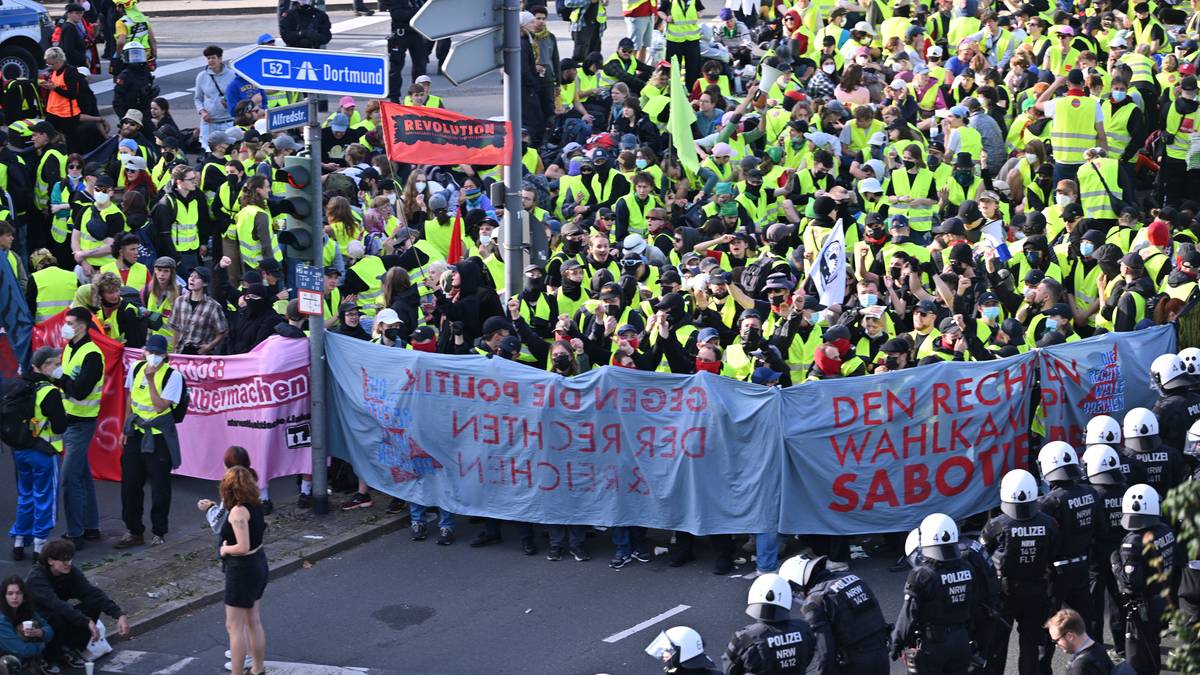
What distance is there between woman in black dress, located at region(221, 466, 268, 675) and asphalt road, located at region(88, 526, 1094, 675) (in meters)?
0.51

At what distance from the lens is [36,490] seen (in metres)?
14.7

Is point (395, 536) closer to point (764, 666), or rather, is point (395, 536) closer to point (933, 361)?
point (933, 361)

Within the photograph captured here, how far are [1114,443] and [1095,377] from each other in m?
1.33

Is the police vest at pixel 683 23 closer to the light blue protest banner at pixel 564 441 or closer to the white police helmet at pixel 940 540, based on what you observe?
the light blue protest banner at pixel 564 441

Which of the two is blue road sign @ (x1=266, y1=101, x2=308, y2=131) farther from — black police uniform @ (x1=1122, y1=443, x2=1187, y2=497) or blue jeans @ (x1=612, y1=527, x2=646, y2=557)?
black police uniform @ (x1=1122, y1=443, x2=1187, y2=497)

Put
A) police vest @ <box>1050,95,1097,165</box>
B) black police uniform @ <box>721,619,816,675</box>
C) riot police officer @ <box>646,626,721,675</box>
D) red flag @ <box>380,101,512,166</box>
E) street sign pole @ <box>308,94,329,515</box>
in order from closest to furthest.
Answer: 1. riot police officer @ <box>646,626,721,675</box>
2. black police uniform @ <box>721,619,816,675</box>
3. street sign pole @ <box>308,94,329,515</box>
4. red flag @ <box>380,101,512,166</box>
5. police vest @ <box>1050,95,1097,165</box>

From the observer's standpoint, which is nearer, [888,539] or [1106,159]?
[888,539]

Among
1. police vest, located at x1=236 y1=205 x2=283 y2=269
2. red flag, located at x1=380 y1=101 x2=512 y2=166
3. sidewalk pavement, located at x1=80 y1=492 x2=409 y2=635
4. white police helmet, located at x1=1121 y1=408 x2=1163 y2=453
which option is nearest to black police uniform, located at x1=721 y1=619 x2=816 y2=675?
white police helmet, located at x1=1121 y1=408 x2=1163 y2=453

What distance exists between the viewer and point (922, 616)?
11711mm

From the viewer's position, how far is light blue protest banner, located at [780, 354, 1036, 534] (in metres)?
14.6

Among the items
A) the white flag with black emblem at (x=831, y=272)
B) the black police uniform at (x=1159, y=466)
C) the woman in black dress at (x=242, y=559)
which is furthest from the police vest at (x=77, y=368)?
the black police uniform at (x=1159, y=466)

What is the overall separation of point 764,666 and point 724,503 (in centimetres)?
406

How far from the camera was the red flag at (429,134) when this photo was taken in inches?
652

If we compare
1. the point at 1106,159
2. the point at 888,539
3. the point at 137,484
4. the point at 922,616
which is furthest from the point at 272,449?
the point at 1106,159
